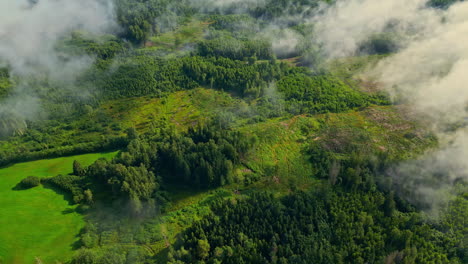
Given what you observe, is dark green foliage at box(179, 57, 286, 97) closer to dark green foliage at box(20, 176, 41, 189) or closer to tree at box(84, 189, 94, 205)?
tree at box(84, 189, 94, 205)

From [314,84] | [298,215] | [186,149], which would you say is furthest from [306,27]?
[298,215]

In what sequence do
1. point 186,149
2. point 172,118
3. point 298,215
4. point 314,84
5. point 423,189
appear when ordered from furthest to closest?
point 314,84 → point 172,118 → point 186,149 → point 423,189 → point 298,215

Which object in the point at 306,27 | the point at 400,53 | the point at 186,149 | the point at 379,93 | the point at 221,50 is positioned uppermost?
the point at 306,27

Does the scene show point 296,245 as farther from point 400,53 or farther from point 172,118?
point 400,53

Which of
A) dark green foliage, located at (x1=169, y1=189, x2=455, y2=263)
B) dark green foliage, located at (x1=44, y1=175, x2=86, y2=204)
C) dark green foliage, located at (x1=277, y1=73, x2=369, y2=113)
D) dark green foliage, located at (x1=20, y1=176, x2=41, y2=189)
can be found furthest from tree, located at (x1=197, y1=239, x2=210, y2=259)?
dark green foliage, located at (x1=277, y1=73, x2=369, y2=113)

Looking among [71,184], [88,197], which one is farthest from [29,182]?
[88,197]

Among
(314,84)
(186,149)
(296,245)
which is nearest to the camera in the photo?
(296,245)

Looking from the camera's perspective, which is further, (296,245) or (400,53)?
(400,53)

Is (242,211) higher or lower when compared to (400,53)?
lower

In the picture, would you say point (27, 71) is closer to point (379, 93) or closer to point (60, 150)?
point (60, 150)
